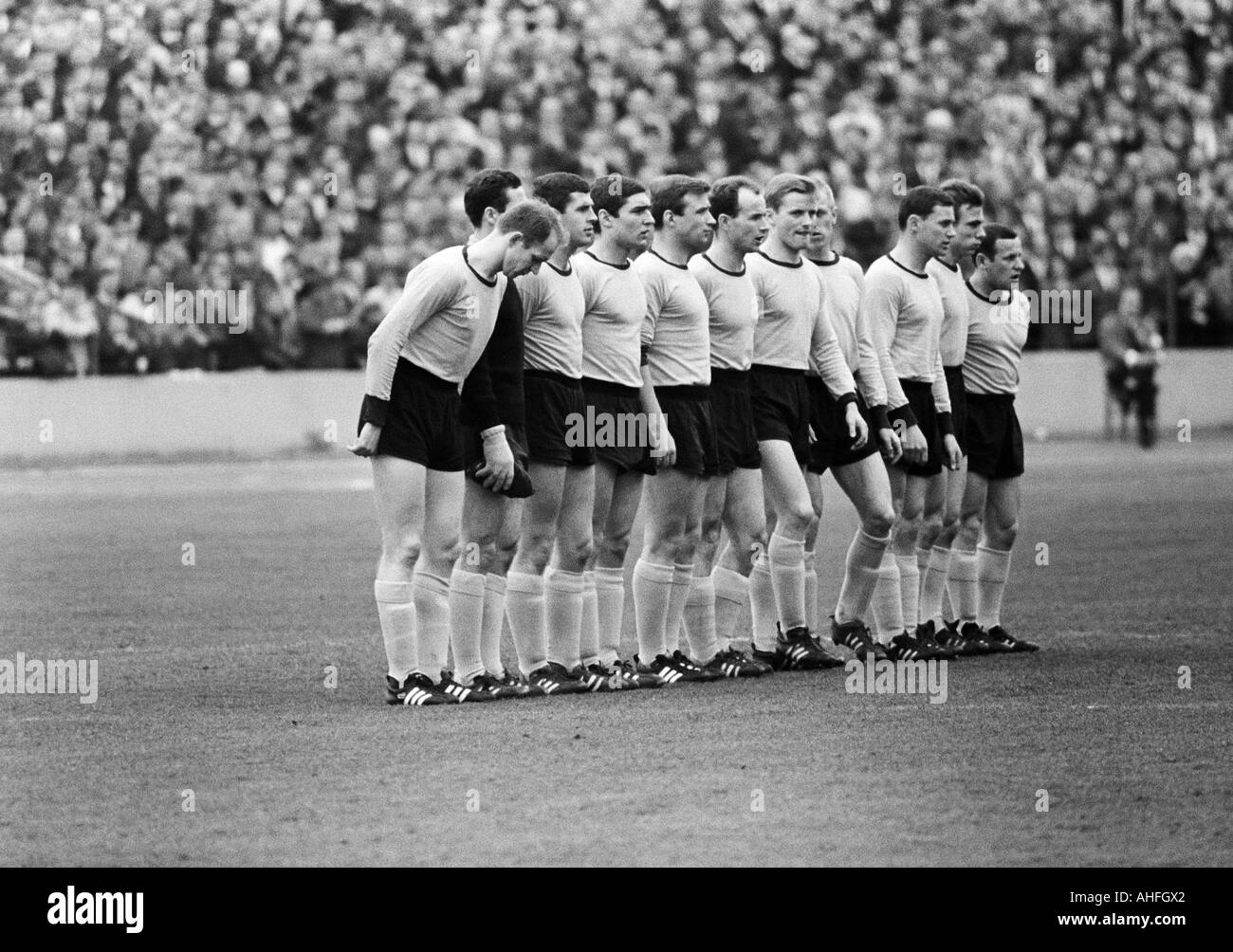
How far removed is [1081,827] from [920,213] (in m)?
5.13

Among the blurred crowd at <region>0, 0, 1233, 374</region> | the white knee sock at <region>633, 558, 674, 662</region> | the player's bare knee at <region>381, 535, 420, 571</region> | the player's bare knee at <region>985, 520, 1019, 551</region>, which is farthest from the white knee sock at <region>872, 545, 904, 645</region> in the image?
the blurred crowd at <region>0, 0, 1233, 374</region>

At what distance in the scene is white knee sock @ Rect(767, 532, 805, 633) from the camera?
442 inches

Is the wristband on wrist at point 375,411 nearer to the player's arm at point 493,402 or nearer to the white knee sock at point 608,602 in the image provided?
the player's arm at point 493,402

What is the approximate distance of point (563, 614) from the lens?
1038 cm

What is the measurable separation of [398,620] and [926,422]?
330cm

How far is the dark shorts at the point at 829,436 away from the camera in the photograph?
1145 cm

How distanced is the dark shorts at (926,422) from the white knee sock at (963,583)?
0.53 meters

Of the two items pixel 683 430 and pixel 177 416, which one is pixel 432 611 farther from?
pixel 177 416

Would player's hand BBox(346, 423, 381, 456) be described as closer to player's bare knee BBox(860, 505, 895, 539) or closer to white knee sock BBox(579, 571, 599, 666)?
white knee sock BBox(579, 571, 599, 666)

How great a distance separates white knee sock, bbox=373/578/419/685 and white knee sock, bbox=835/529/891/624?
2.61 meters

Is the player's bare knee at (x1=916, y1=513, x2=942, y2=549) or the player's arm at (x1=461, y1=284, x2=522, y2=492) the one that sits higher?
the player's arm at (x1=461, y1=284, x2=522, y2=492)

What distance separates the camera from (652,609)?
10750mm
